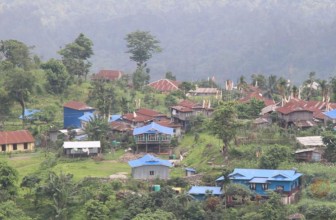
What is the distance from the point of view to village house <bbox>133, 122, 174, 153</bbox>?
46.9 metres

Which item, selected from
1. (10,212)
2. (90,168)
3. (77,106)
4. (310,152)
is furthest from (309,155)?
(77,106)

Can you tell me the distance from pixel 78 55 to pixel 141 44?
8833mm

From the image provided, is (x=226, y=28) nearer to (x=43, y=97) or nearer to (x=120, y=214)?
(x=43, y=97)

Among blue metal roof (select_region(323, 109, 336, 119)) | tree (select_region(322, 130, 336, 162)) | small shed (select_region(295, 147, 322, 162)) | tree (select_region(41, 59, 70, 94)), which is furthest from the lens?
tree (select_region(41, 59, 70, 94))

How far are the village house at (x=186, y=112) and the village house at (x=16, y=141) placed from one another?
11.3 metres

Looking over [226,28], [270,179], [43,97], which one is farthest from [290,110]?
[226,28]

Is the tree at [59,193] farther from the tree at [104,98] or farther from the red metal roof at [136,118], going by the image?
the tree at [104,98]

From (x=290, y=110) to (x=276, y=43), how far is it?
196ft

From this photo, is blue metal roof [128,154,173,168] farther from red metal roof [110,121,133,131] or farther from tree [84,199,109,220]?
red metal roof [110,121,133,131]

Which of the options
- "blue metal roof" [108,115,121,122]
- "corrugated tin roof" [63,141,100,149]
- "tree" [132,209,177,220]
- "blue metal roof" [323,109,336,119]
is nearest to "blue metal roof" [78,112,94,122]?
"blue metal roof" [108,115,121,122]

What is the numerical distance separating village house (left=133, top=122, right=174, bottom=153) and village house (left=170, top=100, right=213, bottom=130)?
398cm

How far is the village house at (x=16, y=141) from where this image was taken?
4834 centimetres

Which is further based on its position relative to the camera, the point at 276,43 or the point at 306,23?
the point at 306,23

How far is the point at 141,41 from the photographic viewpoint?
73.2 m
